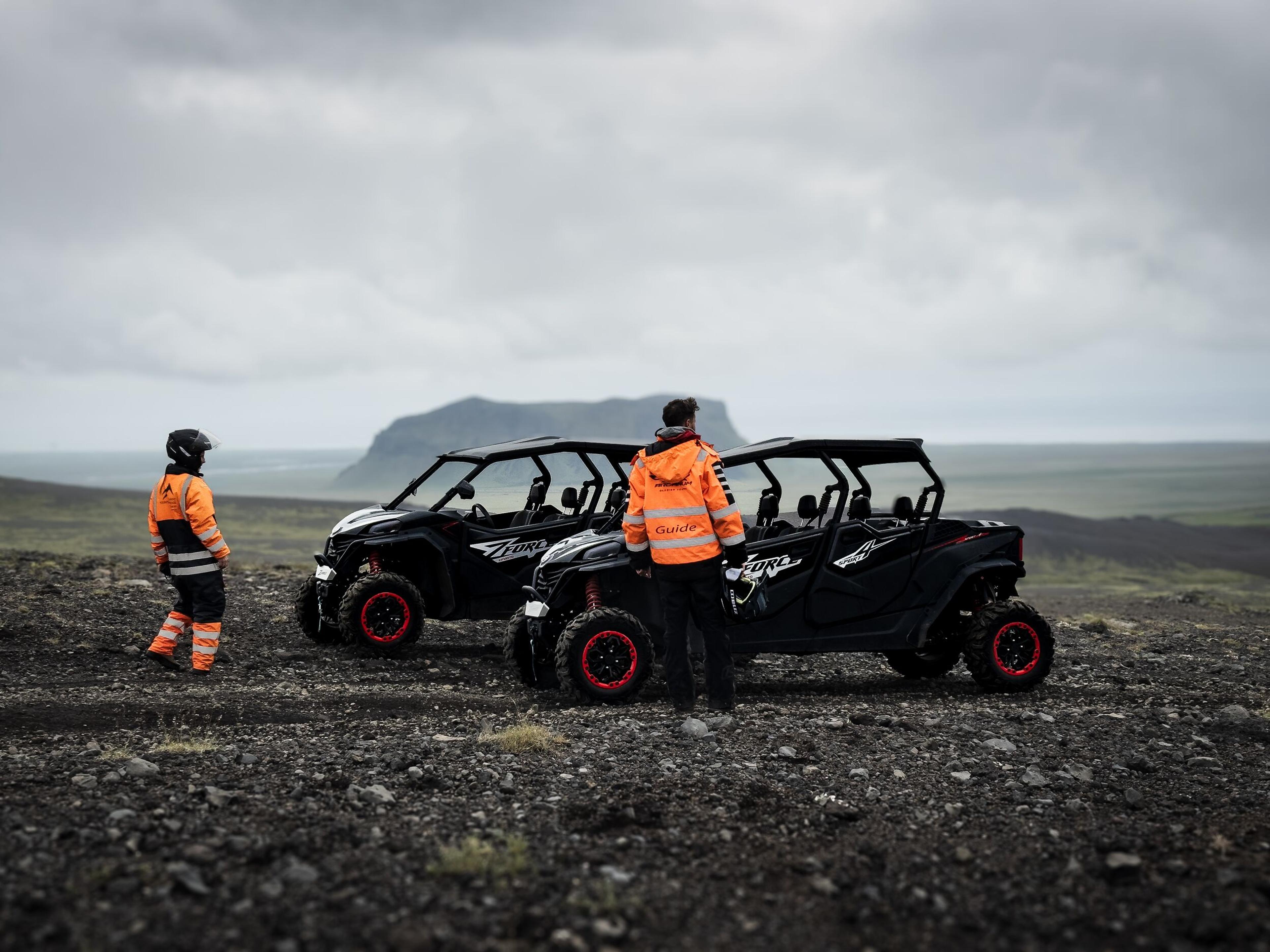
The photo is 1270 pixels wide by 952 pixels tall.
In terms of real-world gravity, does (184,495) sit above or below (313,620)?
above

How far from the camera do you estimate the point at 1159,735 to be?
708 centimetres

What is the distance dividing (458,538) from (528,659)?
246 cm

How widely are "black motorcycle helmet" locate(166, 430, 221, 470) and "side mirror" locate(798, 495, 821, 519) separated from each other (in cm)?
505

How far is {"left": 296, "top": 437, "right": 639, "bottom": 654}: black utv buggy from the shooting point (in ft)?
33.0

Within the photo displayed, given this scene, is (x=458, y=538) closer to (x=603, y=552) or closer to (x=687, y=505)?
(x=603, y=552)

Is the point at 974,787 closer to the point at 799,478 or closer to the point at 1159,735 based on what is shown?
the point at 1159,735

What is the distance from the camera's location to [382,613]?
10.0 m

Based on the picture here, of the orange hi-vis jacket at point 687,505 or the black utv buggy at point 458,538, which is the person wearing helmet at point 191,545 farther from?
the orange hi-vis jacket at point 687,505

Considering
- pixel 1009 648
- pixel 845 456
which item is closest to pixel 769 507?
pixel 845 456

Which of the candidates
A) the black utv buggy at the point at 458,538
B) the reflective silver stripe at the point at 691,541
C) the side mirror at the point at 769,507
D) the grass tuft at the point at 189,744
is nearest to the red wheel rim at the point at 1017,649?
the side mirror at the point at 769,507

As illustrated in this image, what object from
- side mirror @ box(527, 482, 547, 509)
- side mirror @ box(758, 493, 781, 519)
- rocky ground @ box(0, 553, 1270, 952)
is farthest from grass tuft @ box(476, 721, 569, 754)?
side mirror @ box(527, 482, 547, 509)

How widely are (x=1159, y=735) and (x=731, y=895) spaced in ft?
14.4

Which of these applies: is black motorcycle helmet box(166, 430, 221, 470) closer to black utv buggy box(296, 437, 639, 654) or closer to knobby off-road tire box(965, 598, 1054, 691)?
black utv buggy box(296, 437, 639, 654)

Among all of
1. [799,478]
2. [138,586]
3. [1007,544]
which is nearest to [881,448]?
[799,478]
